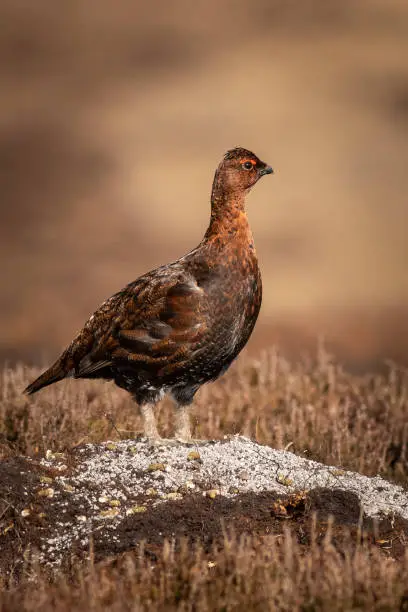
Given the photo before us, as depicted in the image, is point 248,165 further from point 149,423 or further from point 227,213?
point 149,423

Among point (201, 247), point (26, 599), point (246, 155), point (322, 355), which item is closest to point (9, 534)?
point (26, 599)

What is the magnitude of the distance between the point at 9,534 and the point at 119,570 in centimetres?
102

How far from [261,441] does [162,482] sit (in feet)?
6.91

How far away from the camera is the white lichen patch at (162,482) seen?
5414 mm

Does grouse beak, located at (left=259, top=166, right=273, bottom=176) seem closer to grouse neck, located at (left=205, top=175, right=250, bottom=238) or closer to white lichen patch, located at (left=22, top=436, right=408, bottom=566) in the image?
grouse neck, located at (left=205, top=175, right=250, bottom=238)

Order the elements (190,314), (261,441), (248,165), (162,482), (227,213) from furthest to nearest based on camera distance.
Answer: (261,441) → (248,165) → (227,213) → (190,314) → (162,482)

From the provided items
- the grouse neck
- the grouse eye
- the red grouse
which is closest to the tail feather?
the red grouse

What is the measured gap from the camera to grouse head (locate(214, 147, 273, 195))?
6.53 meters

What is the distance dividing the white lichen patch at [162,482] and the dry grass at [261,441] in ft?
1.58

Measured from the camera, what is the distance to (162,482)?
5.72 meters

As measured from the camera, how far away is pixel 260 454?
6184mm

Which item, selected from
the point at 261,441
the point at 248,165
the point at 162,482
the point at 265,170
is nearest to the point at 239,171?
the point at 248,165

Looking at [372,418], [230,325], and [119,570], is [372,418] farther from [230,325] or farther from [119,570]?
[119,570]

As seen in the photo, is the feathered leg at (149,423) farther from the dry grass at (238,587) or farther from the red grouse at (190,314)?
the dry grass at (238,587)
